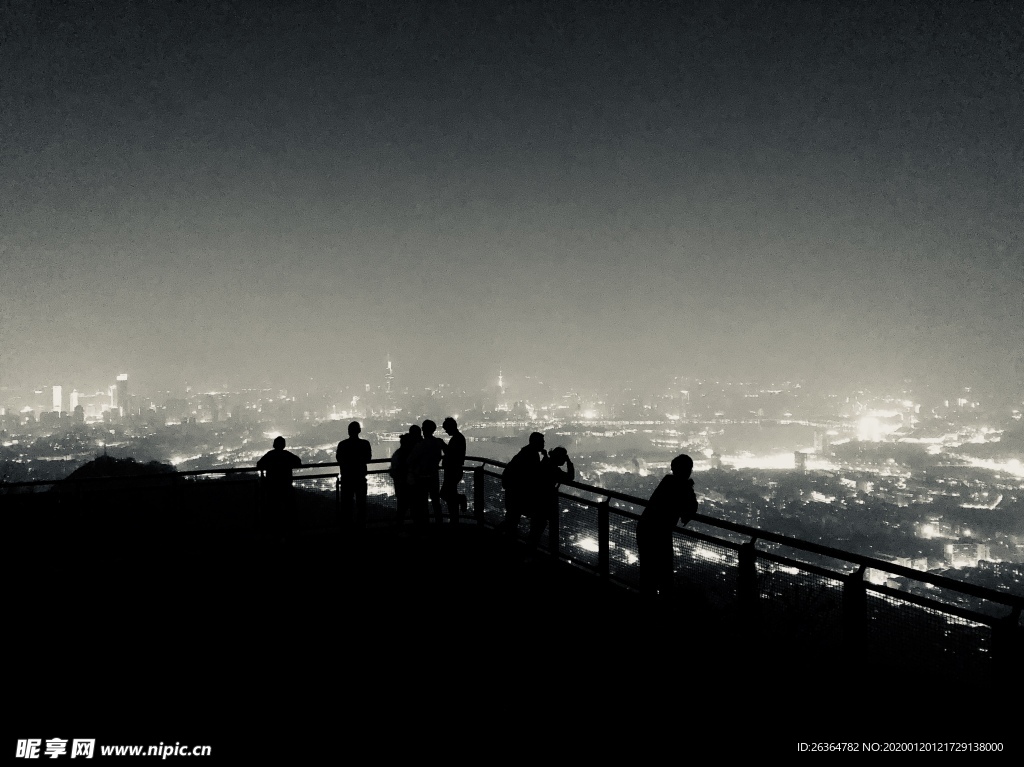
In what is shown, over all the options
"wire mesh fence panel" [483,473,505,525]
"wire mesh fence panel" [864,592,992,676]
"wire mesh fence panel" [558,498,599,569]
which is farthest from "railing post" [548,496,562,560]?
"wire mesh fence panel" [864,592,992,676]

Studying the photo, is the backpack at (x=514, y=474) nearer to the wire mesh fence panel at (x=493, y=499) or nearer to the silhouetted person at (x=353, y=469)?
the wire mesh fence panel at (x=493, y=499)

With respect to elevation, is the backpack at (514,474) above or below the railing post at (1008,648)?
above

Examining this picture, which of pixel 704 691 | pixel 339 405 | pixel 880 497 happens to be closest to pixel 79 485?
pixel 704 691

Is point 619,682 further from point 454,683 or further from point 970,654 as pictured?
point 970,654

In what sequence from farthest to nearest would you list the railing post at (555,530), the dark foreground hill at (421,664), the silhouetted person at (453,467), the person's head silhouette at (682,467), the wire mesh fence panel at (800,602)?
the silhouetted person at (453,467), the railing post at (555,530), the person's head silhouette at (682,467), the wire mesh fence panel at (800,602), the dark foreground hill at (421,664)

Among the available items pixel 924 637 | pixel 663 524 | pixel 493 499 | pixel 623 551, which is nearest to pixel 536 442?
pixel 623 551

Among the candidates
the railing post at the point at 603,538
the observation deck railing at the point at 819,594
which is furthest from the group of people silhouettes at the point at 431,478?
the railing post at the point at 603,538
